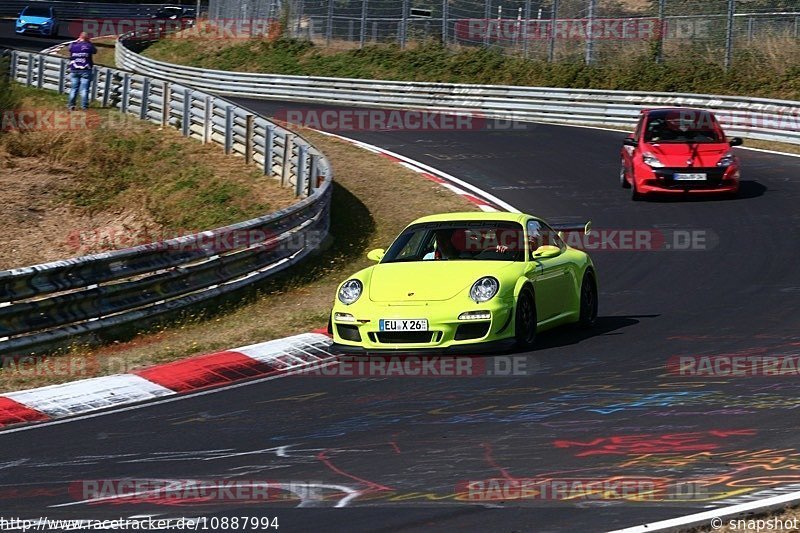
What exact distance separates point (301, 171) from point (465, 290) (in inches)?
435

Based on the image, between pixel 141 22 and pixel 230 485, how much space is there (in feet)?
233

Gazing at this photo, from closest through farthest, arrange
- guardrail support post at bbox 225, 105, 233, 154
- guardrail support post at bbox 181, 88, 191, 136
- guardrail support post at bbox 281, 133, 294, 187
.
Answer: guardrail support post at bbox 281, 133, 294, 187 < guardrail support post at bbox 225, 105, 233, 154 < guardrail support post at bbox 181, 88, 191, 136

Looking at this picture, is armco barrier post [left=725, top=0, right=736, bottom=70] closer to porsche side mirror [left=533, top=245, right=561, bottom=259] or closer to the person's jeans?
the person's jeans

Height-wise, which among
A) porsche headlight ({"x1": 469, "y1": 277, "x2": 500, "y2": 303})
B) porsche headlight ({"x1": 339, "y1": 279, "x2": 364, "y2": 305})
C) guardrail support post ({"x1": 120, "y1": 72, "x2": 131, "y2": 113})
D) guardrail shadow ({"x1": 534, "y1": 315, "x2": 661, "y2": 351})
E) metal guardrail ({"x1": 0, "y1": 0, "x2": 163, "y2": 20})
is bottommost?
guardrail shadow ({"x1": 534, "y1": 315, "x2": 661, "y2": 351})

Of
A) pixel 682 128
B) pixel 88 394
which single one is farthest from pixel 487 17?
pixel 88 394

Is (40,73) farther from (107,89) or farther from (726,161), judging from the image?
(726,161)

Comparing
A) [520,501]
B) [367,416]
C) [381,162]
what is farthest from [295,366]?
Answer: [381,162]

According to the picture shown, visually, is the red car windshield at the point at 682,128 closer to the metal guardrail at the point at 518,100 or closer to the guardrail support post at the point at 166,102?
the metal guardrail at the point at 518,100

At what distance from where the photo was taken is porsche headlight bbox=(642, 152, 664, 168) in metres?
21.3

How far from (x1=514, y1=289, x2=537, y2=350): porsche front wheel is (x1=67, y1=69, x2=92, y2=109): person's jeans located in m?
20.9

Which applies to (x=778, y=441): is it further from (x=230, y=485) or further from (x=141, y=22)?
(x=141, y=22)

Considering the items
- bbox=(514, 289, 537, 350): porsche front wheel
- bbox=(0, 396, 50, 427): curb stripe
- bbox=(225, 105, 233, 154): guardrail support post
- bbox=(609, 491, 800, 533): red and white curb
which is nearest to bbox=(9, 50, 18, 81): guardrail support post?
bbox=(225, 105, 233, 154): guardrail support post

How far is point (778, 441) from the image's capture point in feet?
25.3

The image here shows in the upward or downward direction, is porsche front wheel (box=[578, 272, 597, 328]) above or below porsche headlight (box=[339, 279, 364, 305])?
below
